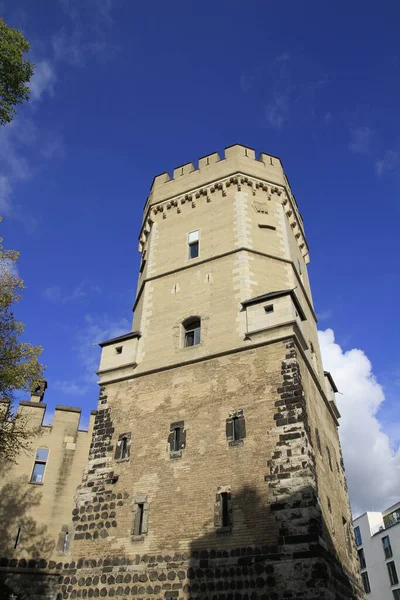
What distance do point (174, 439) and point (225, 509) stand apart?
2531 millimetres

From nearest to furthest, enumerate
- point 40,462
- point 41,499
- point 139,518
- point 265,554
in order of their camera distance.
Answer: point 265,554 → point 139,518 → point 41,499 → point 40,462

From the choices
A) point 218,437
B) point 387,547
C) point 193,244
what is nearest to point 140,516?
point 218,437

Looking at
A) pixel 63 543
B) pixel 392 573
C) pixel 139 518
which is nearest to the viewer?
pixel 139 518

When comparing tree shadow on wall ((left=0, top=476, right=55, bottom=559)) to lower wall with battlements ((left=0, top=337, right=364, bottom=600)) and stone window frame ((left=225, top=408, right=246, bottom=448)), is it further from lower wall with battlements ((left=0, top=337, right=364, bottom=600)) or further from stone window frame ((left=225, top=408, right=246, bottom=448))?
stone window frame ((left=225, top=408, right=246, bottom=448))

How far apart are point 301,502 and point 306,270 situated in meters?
12.3

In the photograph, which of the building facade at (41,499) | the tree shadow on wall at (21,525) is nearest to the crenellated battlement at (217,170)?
the building facade at (41,499)

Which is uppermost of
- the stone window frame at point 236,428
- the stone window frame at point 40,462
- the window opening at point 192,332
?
the window opening at point 192,332

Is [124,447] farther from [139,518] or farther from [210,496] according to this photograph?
[210,496]

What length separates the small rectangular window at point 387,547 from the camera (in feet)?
145

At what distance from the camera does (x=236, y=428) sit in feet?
41.9

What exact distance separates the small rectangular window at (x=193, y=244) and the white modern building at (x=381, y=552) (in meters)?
37.8

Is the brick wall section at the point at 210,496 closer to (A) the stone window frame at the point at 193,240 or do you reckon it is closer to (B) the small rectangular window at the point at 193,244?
(B) the small rectangular window at the point at 193,244

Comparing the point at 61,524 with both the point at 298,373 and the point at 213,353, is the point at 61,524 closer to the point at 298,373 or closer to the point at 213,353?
the point at 213,353

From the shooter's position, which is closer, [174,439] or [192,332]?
[174,439]
